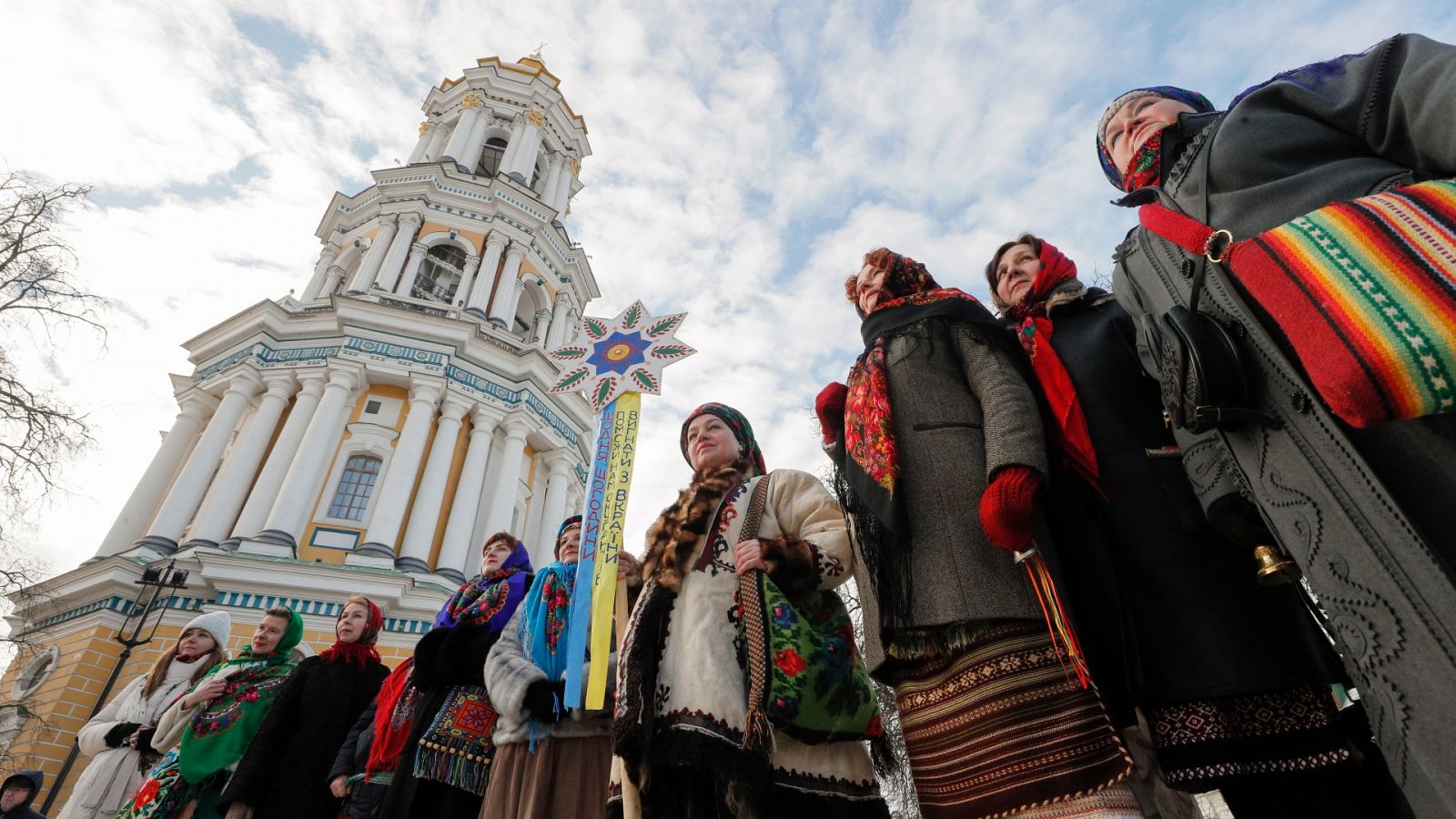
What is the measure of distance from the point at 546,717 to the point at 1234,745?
255 cm

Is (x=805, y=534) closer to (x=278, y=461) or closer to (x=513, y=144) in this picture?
(x=278, y=461)

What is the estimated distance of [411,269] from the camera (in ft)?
65.0

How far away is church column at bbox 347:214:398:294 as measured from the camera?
755 inches

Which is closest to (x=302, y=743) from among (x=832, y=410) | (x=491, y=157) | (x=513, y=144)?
(x=832, y=410)

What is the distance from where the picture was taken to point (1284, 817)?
4.76ft

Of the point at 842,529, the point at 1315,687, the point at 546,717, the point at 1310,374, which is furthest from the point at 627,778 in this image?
the point at 1310,374

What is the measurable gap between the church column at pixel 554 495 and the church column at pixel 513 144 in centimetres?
1019

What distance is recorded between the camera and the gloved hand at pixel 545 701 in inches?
122

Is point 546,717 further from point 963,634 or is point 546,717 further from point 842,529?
point 963,634

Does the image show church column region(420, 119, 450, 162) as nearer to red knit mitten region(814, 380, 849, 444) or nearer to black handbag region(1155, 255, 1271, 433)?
red knit mitten region(814, 380, 849, 444)

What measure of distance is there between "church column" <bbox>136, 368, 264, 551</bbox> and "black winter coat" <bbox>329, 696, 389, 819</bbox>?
14123 millimetres

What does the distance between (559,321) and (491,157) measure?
7335mm

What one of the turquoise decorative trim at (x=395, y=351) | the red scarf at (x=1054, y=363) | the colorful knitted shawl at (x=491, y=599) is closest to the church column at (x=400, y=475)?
the turquoise decorative trim at (x=395, y=351)

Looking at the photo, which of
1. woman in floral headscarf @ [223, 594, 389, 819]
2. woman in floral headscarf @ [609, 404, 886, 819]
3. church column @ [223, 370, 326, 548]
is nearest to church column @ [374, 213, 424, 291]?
church column @ [223, 370, 326, 548]
